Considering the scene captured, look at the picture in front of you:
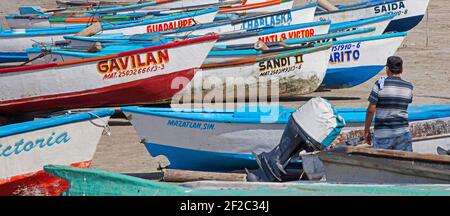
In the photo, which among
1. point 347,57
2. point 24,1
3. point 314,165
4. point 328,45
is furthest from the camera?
point 24,1

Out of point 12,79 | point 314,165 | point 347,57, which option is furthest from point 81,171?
point 347,57

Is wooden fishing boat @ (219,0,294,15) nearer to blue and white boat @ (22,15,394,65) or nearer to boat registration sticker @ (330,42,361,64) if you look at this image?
blue and white boat @ (22,15,394,65)

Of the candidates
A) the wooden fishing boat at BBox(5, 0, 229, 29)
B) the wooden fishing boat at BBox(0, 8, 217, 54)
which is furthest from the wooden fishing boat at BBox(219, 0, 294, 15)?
the wooden fishing boat at BBox(0, 8, 217, 54)

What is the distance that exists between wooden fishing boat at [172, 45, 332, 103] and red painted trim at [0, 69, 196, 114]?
297mm

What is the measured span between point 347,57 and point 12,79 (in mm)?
5291

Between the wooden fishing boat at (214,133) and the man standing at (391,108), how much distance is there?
1377mm

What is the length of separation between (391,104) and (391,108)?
4cm

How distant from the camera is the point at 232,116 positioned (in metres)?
11.7

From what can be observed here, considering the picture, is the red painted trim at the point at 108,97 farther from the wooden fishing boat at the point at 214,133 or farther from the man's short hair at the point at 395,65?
the man's short hair at the point at 395,65

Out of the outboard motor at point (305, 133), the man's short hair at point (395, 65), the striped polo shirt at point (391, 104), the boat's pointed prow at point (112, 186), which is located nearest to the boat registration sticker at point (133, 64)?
the outboard motor at point (305, 133)

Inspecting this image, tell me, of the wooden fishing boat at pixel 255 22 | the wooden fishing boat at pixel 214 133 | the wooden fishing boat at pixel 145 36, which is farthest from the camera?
the wooden fishing boat at pixel 255 22

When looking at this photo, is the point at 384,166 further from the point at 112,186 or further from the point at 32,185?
the point at 32,185

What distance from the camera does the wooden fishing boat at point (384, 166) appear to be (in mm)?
8625
